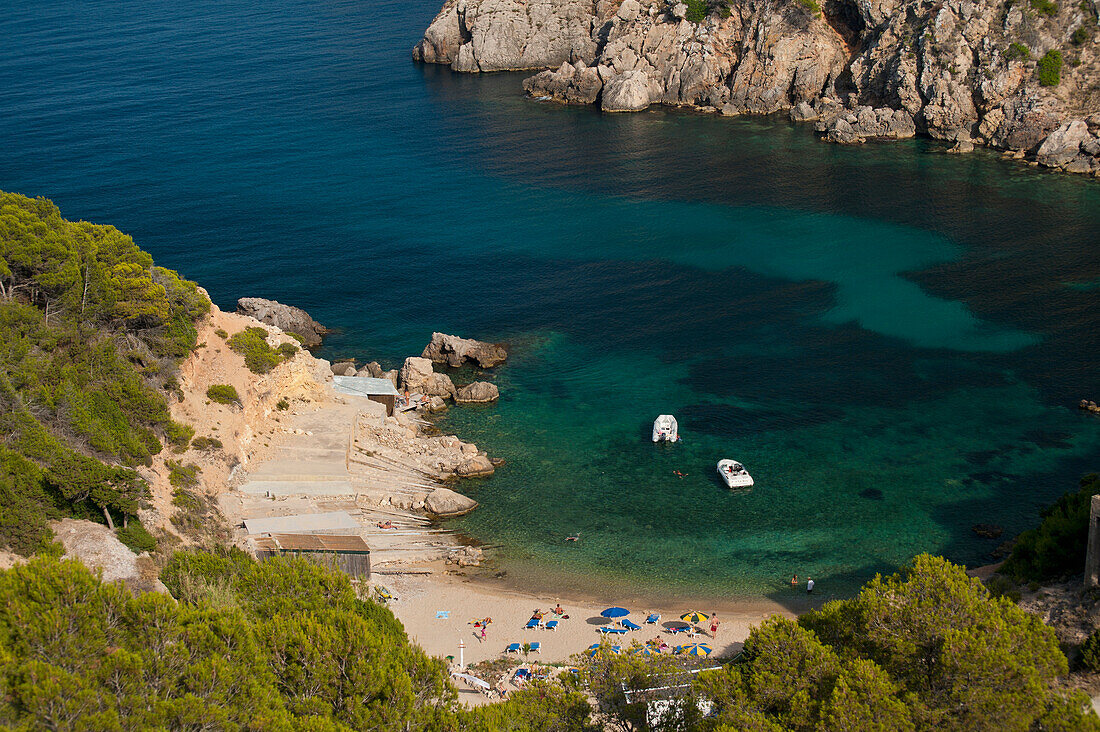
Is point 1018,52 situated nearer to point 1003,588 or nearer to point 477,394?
point 477,394

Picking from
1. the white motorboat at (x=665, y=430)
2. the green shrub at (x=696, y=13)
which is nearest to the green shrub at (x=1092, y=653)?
the white motorboat at (x=665, y=430)

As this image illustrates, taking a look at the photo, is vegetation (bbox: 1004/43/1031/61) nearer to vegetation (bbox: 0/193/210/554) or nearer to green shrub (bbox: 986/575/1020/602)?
green shrub (bbox: 986/575/1020/602)

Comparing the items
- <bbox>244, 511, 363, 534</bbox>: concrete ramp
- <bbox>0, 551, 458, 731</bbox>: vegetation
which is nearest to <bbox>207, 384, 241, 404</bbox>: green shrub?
<bbox>244, 511, 363, 534</bbox>: concrete ramp

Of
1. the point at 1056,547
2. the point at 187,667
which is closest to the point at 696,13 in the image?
the point at 1056,547

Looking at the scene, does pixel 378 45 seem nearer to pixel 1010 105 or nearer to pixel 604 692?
pixel 1010 105

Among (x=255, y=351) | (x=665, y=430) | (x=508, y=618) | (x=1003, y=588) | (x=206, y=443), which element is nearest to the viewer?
(x=1003, y=588)

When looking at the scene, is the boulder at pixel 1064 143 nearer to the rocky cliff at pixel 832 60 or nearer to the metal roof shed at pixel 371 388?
the rocky cliff at pixel 832 60

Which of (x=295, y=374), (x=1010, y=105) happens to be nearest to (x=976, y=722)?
(x=295, y=374)
